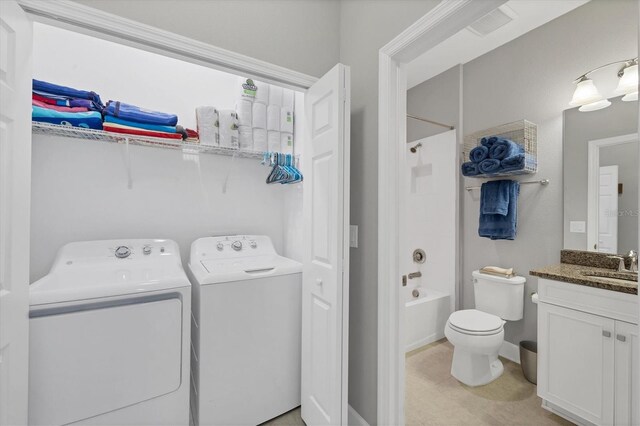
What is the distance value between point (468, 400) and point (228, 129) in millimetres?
2537

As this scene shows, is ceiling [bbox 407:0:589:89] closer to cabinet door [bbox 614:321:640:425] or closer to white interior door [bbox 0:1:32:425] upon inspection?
cabinet door [bbox 614:321:640:425]

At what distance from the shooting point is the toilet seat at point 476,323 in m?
2.09

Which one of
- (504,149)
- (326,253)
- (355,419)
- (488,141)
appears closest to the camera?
(326,253)

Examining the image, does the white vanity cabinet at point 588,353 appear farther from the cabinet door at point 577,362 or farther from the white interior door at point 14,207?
the white interior door at point 14,207

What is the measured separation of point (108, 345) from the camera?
4.33ft

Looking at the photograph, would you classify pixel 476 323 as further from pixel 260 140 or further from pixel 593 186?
pixel 260 140

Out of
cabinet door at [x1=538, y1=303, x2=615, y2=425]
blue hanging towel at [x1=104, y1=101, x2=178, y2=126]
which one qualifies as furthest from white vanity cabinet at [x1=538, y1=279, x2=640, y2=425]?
blue hanging towel at [x1=104, y1=101, x2=178, y2=126]

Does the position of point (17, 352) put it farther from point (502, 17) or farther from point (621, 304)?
point (502, 17)

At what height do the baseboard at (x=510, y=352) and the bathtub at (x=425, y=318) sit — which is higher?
the bathtub at (x=425, y=318)

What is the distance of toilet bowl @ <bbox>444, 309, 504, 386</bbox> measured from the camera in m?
2.08

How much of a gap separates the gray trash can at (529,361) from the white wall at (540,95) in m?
0.19

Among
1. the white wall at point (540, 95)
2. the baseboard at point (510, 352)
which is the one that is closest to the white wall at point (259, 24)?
the white wall at point (540, 95)

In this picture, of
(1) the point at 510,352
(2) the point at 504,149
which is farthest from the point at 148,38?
(1) the point at 510,352

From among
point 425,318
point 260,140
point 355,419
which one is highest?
point 260,140
